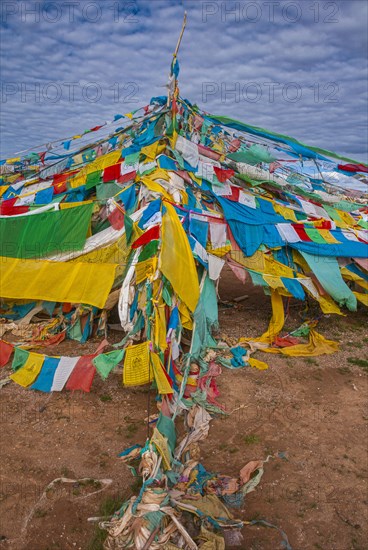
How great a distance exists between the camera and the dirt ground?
17.0 feet

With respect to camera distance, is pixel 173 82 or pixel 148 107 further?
pixel 148 107

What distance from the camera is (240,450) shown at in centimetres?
666

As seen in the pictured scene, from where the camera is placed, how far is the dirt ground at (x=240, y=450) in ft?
17.0

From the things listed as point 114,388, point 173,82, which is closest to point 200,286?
point 114,388

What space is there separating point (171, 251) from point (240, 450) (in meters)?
3.77

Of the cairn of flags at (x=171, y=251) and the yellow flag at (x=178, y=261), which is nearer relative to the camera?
the cairn of flags at (x=171, y=251)

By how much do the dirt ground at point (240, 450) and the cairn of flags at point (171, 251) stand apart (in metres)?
0.41

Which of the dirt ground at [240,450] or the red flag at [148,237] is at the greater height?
the red flag at [148,237]

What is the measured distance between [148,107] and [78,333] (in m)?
6.45

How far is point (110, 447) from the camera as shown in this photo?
671cm

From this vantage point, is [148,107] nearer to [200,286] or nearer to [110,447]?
[200,286]

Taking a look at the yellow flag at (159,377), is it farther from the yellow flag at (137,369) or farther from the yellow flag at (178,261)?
the yellow flag at (178,261)

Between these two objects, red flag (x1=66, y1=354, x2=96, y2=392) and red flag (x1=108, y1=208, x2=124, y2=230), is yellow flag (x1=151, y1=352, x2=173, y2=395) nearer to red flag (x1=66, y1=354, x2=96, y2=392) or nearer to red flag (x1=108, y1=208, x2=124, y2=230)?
red flag (x1=66, y1=354, x2=96, y2=392)

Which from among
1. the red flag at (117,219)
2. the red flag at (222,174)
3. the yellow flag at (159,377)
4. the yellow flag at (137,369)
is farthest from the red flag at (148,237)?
the red flag at (222,174)
